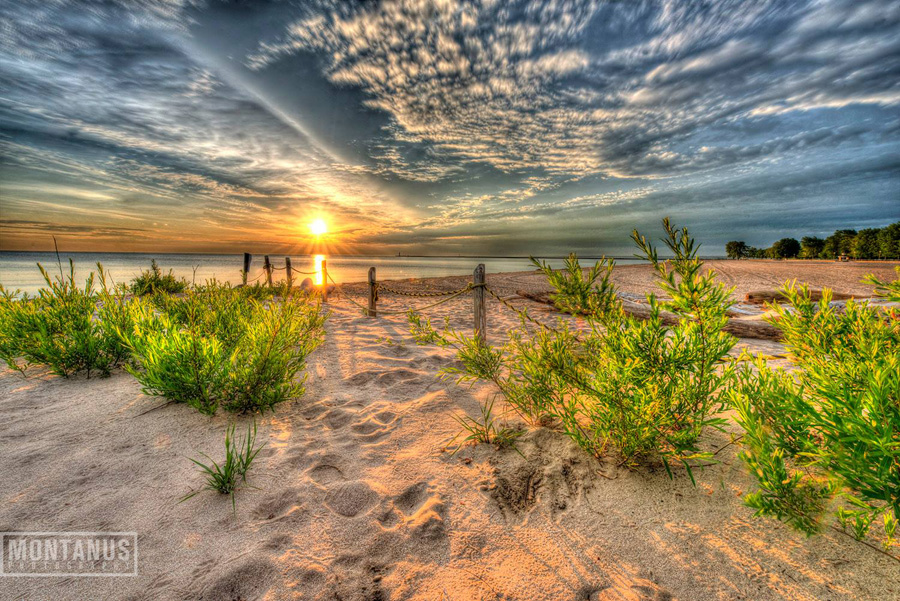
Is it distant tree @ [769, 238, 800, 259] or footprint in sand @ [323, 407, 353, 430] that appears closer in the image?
footprint in sand @ [323, 407, 353, 430]

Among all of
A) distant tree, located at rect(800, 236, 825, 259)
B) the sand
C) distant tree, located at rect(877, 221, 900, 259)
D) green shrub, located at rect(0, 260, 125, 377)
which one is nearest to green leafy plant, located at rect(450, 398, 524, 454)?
the sand

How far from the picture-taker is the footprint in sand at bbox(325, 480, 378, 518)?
2217 mm

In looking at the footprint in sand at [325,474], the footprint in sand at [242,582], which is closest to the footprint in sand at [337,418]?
the footprint in sand at [325,474]

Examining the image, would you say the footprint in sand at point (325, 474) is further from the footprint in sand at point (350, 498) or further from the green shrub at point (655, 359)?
the green shrub at point (655, 359)

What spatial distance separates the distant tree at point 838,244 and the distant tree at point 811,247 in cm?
279

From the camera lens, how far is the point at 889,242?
37.6 meters

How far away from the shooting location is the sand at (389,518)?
5.52ft

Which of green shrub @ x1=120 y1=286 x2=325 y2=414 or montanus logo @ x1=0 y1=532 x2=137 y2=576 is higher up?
green shrub @ x1=120 y1=286 x2=325 y2=414

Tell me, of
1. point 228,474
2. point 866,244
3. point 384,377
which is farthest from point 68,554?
point 866,244

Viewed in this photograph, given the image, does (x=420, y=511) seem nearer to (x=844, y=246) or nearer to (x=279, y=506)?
(x=279, y=506)

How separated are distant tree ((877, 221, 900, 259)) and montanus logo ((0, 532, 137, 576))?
5935 centimetres

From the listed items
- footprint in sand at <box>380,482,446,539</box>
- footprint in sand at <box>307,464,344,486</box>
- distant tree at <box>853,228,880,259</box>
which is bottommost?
footprint in sand at <box>380,482,446,539</box>

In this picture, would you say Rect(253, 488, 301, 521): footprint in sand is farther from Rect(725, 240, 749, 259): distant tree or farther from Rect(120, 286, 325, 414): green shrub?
Rect(725, 240, 749, 259): distant tree

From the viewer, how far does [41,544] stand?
1.86 meters
